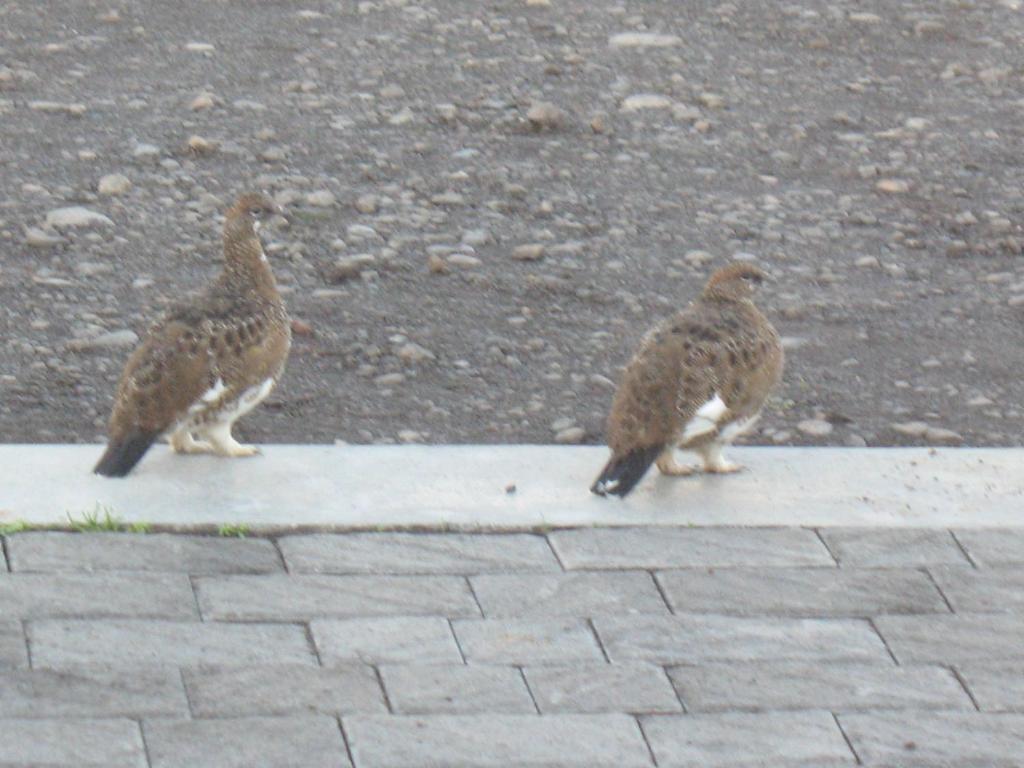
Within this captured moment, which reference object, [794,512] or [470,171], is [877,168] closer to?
[470,171]

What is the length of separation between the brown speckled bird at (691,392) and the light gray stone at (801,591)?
1.82 feet

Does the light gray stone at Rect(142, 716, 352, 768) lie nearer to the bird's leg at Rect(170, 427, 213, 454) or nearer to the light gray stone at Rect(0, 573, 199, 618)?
the light gray stone at Rect(0, 573, 199, 618)

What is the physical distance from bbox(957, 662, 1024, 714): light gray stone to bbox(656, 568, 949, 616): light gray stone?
34 centimetres

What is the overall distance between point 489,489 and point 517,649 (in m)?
1.07

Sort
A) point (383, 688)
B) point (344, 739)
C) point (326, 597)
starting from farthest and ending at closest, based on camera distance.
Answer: point (326, 597) → point (383, 688) → point (344, 739)

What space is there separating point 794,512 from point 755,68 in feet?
19.8

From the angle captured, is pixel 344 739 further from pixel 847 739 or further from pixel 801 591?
pixel 801 591

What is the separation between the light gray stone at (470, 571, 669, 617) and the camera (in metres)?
4.95

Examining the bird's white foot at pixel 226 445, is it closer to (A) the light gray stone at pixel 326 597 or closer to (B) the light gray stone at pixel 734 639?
(A) the light gray stone at pixel 326 597

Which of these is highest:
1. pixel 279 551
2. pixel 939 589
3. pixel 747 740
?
pixel 747 740

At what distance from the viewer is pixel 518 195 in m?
9.02

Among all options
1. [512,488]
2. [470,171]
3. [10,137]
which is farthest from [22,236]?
[512,488]

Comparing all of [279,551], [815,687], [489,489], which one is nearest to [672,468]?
[489,489]

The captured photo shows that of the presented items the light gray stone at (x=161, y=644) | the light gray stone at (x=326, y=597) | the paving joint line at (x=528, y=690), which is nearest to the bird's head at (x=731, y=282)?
the light gray stone at (x=326, y=597)
